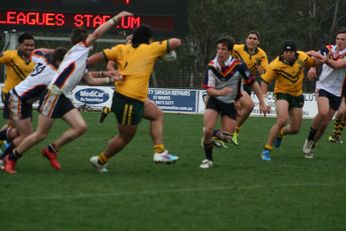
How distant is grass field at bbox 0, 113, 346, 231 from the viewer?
796cm

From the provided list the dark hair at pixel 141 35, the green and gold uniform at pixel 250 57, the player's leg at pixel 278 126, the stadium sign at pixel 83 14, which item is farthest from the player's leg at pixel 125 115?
the stadium sign at pixel 83 14

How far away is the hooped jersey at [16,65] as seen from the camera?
1233 centimetres

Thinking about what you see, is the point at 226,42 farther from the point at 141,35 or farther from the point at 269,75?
the point at 269,75

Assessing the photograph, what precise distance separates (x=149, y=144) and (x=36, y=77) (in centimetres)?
480

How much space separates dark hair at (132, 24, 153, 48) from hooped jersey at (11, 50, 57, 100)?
3.91 ft

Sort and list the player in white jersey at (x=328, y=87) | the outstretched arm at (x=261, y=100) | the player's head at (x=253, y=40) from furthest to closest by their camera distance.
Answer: the player's head at (x=253, y=40)
the player in white jersey at (x=328, y=87)
the outstretched arm at (x=261, y=100)

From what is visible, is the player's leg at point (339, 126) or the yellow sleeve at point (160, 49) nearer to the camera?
the yellow sleeve at point (160, 49)

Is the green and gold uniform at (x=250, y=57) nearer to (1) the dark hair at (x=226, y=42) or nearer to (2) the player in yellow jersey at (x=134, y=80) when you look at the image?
(1) the dark hair at (x=226, y=42)

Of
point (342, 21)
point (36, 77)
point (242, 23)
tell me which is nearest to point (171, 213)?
point (36, 77)

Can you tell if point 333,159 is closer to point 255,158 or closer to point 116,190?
point 255,158

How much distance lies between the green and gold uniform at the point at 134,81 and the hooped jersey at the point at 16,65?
1874mm

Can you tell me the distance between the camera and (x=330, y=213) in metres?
8.72

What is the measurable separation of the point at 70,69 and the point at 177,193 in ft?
7.99

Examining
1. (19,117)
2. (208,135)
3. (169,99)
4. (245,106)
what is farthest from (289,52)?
(169,99)
